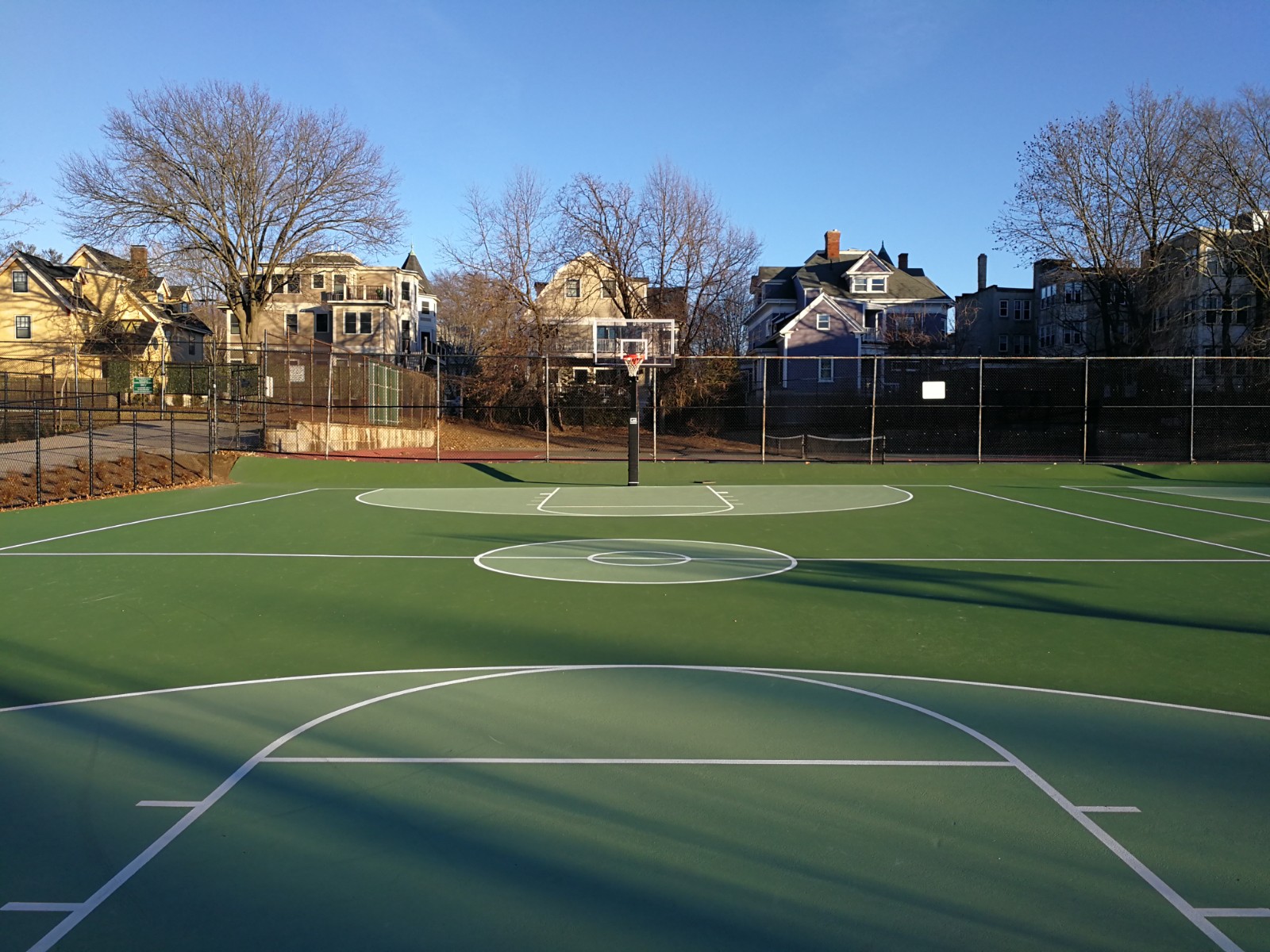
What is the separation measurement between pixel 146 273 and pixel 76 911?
42.6 meters

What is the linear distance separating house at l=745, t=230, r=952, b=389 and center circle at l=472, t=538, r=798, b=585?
27389 mm

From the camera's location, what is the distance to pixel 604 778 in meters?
4.46

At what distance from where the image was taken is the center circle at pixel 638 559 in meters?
11.0

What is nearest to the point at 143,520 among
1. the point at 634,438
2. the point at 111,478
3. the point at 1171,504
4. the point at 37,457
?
the point at 37,457

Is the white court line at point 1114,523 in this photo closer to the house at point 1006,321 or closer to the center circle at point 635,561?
the center circle at point 635,561

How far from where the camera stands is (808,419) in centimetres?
2939

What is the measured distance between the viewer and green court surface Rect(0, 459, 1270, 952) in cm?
325

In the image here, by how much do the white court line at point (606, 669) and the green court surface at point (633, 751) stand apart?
2cm

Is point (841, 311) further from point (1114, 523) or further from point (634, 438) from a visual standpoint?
point (1114, 523)

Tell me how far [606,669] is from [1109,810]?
132 inches

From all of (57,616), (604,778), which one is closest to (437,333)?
(57,616)

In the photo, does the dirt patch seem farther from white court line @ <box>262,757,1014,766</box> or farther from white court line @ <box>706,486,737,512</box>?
white court line @ <box>262,757,1014,766</box>

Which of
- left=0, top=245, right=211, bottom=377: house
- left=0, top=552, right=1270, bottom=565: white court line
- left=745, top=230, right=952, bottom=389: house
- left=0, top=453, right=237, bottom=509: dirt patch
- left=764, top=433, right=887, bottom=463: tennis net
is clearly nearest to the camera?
left=0, top=552, right=1270, bottom=565: white court line

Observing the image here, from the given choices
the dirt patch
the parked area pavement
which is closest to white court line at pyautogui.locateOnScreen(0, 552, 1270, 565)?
the dirt patch
